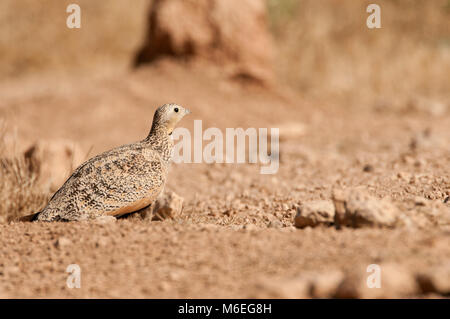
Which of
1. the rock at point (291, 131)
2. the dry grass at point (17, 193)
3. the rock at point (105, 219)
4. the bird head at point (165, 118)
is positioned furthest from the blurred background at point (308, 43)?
the rock at point (105, 219)

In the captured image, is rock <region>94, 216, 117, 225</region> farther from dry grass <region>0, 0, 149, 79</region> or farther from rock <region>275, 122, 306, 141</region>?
dry grass <region>0, 0, 149, 79</region>

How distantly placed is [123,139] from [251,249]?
5969 mm

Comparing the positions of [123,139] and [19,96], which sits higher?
[19,96]

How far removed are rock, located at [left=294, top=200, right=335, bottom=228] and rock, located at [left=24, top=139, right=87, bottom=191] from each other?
105 inches

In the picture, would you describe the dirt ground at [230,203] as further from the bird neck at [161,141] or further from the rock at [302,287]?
the bird neck at [161,141]

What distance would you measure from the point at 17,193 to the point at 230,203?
187 centimetres

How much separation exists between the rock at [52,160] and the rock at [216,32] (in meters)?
4.71

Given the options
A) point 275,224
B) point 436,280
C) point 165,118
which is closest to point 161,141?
point 165,118

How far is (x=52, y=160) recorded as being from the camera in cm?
602

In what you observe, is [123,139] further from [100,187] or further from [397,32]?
[397,32]

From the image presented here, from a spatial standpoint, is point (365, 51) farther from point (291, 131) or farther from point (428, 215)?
point (428, 215)

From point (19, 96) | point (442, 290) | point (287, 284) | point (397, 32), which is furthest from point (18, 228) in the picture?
point (397, 32)
